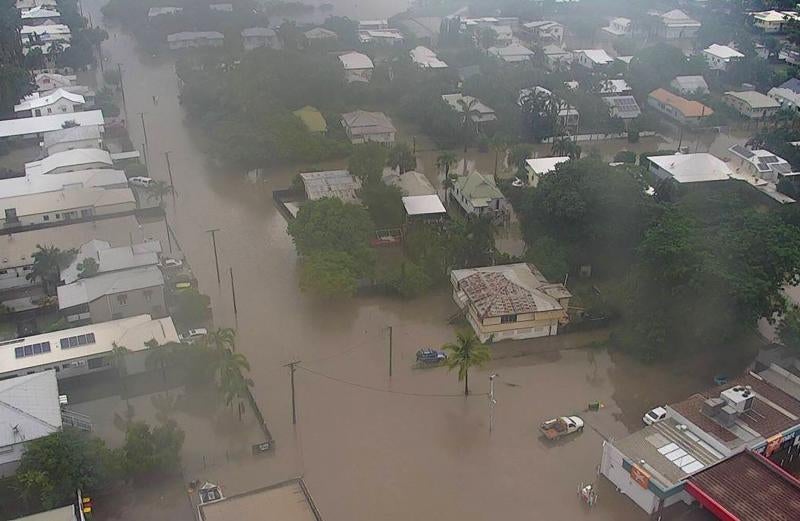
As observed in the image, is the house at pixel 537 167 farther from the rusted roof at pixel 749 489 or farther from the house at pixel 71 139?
the house at pixel 71 139

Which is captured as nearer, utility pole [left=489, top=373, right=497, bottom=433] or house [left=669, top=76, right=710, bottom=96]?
utility pole [left=489, top=373, right=497, bottom=433]

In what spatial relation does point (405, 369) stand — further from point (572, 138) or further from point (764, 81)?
point (764, 81)

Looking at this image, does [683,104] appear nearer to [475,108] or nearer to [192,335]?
[475,108]

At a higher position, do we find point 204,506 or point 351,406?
point 204,506

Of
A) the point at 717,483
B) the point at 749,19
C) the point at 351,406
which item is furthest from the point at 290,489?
the point at 749,19

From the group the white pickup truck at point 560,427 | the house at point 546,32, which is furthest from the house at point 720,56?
the white pickup truck at point 560,427

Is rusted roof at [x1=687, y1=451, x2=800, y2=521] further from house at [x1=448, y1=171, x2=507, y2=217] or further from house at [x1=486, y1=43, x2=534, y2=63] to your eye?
house at [x1=486, y1=43, x2=534, y2=63]

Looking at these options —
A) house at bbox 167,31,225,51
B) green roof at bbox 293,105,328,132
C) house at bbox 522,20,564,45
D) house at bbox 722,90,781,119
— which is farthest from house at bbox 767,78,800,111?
house at bbox 167,31,225,51
